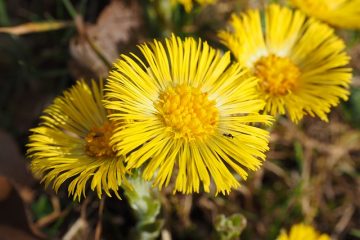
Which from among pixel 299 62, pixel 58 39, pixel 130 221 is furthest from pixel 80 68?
pixel 299 62

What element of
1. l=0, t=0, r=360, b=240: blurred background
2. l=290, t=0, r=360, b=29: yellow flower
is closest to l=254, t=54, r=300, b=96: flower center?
l=290, t=0, r=360, b=29: yellow flower

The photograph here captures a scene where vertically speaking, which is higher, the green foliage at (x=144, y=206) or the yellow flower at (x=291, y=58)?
the yellow flower at (x=291, y=58)

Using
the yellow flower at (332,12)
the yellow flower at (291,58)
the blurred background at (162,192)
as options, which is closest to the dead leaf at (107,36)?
the blurred background at (162,192)

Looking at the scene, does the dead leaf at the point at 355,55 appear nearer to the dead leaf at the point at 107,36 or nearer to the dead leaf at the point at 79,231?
the dead leaf at the point at 107,36

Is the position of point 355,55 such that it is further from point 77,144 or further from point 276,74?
point 77,144

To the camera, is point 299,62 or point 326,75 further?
point 299,62

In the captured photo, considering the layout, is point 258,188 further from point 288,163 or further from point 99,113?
point 99,113

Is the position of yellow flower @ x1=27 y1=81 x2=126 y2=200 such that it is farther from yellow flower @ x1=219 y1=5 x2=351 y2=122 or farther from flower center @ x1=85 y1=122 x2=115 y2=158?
yellow flower @ x1=219 y1=5 x2=351 y2=122
